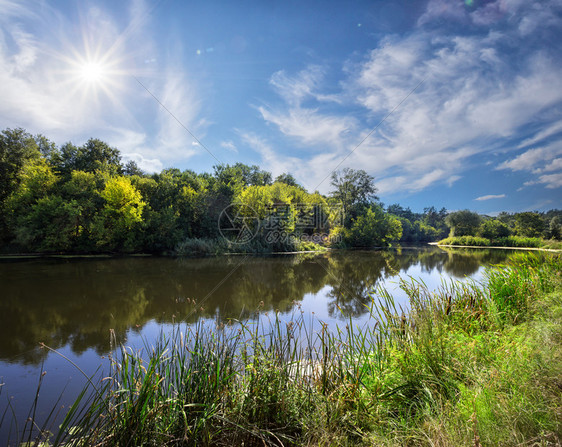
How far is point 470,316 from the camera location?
12.6 ft

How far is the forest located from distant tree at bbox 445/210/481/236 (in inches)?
367

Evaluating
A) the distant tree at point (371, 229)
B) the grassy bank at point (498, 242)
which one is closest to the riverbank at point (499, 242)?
the grassy bank at point (498, 242)

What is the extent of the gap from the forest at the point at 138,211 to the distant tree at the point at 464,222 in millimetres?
9319

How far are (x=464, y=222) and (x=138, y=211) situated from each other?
5214 cm

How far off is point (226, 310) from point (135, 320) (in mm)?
2152

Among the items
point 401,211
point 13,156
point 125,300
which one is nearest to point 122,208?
point 13,156

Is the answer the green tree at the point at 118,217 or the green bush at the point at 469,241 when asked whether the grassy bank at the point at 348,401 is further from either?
the green bush at the point at 469,241

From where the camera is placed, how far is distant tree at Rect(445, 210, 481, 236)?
44500 millimetres

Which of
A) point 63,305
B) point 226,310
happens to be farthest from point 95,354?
point 63,305

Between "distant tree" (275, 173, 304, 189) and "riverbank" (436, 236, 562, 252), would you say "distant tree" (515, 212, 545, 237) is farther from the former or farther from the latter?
"distant tree" (275, 173, 304, 189)

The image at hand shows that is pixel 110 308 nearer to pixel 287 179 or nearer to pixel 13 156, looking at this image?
pixel 13 156

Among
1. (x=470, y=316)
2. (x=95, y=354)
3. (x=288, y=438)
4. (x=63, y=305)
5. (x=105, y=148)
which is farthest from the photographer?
(x=105, y=148)

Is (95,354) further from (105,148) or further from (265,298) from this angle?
(105,148)

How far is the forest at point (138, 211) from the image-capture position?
20953mm
